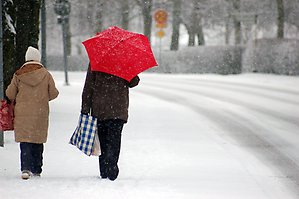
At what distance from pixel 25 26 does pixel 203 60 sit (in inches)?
849

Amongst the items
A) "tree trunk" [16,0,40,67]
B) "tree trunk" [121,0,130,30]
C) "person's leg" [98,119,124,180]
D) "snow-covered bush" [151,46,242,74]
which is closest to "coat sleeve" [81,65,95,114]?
"person's leg" [98,119,124,180]

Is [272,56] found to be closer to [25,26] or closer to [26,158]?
[25,26]

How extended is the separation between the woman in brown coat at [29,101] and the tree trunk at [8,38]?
377cm

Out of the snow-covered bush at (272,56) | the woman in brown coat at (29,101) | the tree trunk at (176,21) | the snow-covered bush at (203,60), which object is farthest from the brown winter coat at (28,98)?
the tree trunk at (176,21)

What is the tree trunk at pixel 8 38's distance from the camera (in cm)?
983

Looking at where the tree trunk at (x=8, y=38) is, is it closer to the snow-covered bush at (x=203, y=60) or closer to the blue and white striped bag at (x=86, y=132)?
the blue and white striped bag at (x=86, y=132)

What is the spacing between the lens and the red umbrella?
588 centimetres

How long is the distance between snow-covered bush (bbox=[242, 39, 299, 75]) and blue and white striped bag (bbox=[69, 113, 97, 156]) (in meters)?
22.2

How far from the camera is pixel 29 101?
20.3 feet

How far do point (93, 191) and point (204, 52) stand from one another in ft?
88.8

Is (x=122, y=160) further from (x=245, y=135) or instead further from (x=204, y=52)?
(x=204, y=52)

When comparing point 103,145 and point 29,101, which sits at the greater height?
point 29,101

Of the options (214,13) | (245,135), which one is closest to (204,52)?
(214,13)

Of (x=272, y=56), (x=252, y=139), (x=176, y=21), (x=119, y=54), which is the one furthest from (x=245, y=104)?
(x=176, y=21)
